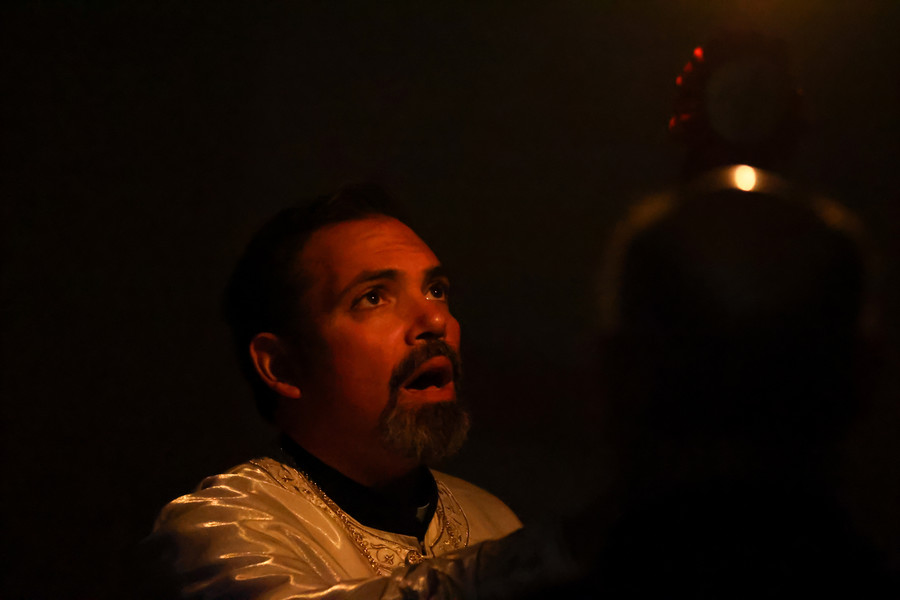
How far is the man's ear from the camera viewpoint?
5.58 ft

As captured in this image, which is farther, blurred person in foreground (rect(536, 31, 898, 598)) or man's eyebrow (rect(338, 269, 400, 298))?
man's eyebrow (rect(338, 269, 400, 298))

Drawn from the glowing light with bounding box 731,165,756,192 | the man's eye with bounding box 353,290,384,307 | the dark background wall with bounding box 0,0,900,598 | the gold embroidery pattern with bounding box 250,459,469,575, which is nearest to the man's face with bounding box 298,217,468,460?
the man's eye with bounding box 353,290,384,307

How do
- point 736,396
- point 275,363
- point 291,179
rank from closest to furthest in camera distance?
point 736,396 → point 275,363 → point 291,179

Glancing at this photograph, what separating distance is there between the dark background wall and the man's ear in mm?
212

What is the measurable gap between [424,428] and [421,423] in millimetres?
11

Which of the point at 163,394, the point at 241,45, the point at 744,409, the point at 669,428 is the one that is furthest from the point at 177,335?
the point at 744,409

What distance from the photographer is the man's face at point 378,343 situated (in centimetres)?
160

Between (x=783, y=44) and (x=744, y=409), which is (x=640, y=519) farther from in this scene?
(x=783, y=44)

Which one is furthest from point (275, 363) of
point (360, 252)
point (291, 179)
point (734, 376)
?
point (734, 376)

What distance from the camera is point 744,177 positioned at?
1.61 meters

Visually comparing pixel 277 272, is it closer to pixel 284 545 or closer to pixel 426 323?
pixel 426 323

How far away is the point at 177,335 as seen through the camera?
1.93m

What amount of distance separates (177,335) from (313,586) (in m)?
0.77

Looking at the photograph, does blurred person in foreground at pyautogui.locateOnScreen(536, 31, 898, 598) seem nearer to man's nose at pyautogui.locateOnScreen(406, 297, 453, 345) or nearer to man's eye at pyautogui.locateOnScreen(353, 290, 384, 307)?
man's nose at pyautogui.locateOnScreen(406, 297, 453, 345)
